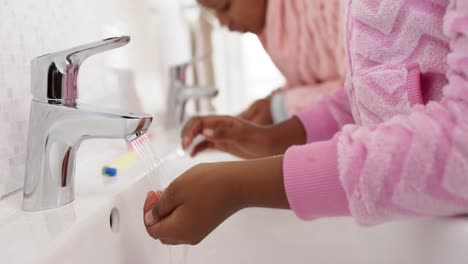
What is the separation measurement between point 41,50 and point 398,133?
1.33 ft

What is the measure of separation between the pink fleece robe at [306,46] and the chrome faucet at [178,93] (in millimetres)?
150

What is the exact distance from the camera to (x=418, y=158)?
1.21 ft

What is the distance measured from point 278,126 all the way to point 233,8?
28 cm

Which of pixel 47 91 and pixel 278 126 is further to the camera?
pixel 278 126

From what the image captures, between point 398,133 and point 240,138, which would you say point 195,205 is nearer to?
point 398,133

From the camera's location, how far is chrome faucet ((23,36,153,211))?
45cm

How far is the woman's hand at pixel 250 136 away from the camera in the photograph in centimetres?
78

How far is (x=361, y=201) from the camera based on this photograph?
39 centimetres

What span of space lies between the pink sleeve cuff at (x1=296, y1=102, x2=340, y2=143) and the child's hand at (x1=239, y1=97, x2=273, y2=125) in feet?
0.68

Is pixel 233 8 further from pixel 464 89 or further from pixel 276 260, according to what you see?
pixel 464 89

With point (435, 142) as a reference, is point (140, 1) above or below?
above

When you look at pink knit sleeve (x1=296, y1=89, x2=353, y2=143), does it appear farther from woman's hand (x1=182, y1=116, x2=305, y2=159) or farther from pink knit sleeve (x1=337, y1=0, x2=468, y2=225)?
pink knit sleeve (x1=337, y1=0, x2=468, y2=225)

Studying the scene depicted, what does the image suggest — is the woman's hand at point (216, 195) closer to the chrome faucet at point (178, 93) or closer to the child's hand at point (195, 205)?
the child's hand at point (195, 205)

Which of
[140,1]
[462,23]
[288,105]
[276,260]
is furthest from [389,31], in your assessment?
[140,1]
